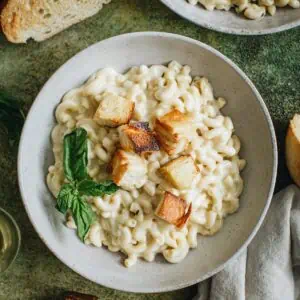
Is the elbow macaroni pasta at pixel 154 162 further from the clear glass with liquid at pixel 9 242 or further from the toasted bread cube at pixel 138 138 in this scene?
the clear glass with liquid at pixel 9 242

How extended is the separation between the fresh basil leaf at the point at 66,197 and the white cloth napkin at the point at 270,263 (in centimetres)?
76

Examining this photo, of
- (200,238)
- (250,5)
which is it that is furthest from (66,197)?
(250,5)

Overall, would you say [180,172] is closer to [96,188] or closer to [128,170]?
[128,170]

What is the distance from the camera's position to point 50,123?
232 centimetres

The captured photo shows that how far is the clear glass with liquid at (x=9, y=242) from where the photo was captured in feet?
7.99

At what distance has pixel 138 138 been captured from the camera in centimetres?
207

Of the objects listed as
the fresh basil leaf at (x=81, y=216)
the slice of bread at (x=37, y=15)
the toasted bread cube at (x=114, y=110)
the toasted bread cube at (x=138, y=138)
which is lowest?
the fresh basil leaf at (x=81, y=216)

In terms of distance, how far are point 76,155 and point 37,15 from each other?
683mm

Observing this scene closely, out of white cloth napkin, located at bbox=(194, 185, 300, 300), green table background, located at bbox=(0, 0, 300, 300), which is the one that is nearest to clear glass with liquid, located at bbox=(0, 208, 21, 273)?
green table background, located at bbox=(0, 0, 300, 300)

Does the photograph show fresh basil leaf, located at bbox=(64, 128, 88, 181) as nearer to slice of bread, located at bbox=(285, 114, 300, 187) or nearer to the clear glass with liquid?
the clear glass with liquid

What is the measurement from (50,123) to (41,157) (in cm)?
14

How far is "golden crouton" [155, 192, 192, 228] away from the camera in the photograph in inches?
82.8

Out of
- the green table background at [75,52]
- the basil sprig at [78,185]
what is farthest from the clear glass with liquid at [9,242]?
the basil sprig at [78,185]

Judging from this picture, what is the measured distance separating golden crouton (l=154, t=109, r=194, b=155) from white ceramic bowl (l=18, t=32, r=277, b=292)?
12.1 inches
